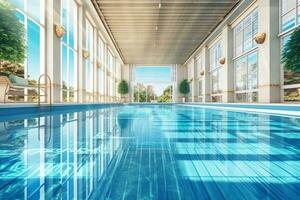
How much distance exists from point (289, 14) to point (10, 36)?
26.0 feet

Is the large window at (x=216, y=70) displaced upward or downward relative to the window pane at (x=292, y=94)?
upward

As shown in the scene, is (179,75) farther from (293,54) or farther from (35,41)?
(293,54)

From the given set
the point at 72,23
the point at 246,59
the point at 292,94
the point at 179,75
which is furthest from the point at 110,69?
the point at 292,94

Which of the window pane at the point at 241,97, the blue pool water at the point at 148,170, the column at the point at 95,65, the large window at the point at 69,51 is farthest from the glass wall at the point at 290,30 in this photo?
the column at the point at 95,65

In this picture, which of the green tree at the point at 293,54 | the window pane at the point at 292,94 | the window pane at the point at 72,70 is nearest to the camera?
the green tree at the point at 293,54

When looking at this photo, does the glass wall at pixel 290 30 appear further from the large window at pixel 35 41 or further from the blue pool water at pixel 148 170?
the large window at pixel 35 41

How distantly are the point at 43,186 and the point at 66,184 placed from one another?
94 millimetres

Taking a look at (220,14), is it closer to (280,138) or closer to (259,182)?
(280,138)

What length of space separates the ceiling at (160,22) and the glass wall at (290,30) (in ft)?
7.70

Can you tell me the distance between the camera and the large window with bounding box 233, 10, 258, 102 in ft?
32.9

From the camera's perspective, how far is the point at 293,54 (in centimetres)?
545

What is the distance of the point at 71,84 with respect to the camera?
9977mm

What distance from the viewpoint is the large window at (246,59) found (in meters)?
10.0

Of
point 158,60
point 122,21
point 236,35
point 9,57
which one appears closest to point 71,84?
point 122,21
